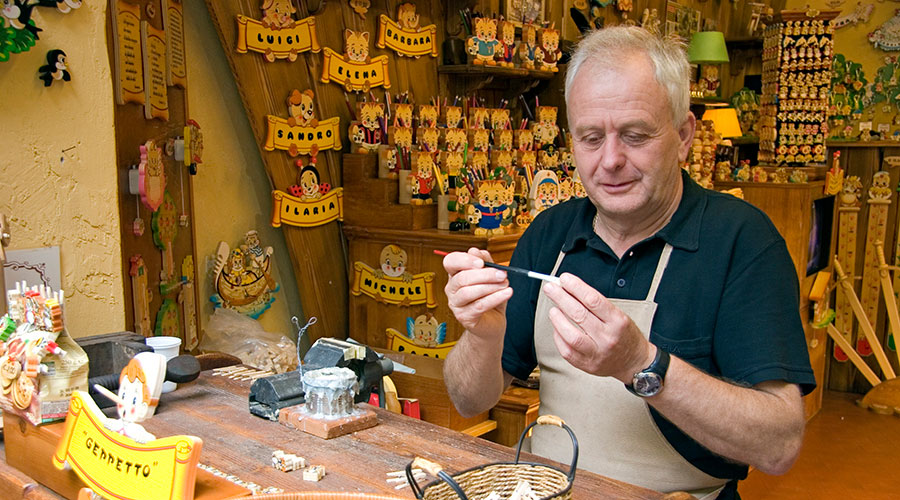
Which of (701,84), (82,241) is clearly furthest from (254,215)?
(701,84)

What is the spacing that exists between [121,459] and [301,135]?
2.58m

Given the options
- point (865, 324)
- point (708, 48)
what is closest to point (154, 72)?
point (708, 48)

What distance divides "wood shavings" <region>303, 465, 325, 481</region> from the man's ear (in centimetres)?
105

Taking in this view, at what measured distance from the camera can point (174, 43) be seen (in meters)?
3.11

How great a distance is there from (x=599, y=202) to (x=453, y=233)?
1819mm

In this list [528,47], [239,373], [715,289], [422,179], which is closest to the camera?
[715,289]

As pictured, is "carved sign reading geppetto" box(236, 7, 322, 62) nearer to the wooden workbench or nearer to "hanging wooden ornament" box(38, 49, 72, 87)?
"hanging wooden ornament" box(38, 49, 72, 87)

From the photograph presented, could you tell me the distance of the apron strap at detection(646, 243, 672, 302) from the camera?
5.78ft

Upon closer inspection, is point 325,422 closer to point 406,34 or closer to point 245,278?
point 245,278

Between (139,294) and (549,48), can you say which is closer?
(139,294)

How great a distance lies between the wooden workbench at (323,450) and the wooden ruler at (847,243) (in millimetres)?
5902

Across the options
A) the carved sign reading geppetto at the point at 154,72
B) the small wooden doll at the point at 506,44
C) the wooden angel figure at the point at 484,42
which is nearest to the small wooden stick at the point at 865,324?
the small wooden doll at the point at 506,44

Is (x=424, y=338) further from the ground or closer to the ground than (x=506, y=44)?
closer to the ground

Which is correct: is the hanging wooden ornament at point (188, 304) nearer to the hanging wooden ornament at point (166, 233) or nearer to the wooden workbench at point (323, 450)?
the hanging wooden ornament at point (166, 233)
